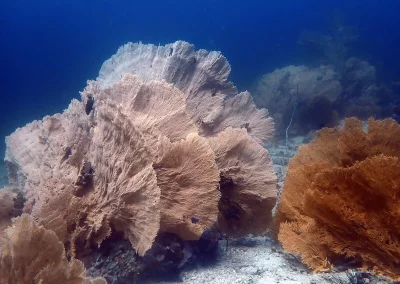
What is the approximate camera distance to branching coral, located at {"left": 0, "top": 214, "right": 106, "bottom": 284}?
2484mm

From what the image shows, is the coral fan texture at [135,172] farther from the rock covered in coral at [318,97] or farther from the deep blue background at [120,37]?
the deep blue background at [120,37]

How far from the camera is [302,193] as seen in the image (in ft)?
14.1

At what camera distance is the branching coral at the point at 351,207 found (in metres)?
3.21

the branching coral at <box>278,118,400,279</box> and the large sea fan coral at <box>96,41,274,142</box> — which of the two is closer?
the branching coral at <box>278,118,400,279</box>

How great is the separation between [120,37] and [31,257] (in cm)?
8613

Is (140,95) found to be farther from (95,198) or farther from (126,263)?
(126,263)

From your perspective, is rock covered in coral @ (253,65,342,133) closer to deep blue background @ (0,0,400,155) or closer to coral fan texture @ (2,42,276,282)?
deep blue background @ (0,0,400,155)

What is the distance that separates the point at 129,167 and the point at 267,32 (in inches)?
3347

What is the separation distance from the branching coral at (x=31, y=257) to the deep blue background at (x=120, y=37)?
90.0 ft

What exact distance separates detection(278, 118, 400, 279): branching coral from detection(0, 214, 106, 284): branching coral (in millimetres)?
2589

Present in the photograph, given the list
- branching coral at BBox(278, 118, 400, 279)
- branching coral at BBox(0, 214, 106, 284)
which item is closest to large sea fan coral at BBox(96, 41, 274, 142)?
branching coral at BBox(278, 118, 400, 279)

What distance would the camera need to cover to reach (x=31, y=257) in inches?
99.9

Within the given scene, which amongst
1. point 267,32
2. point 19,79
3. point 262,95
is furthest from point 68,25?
point 262,95

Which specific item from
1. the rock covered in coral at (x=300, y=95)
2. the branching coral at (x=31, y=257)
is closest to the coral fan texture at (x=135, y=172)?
the branching coral at (x=31, y=257)
